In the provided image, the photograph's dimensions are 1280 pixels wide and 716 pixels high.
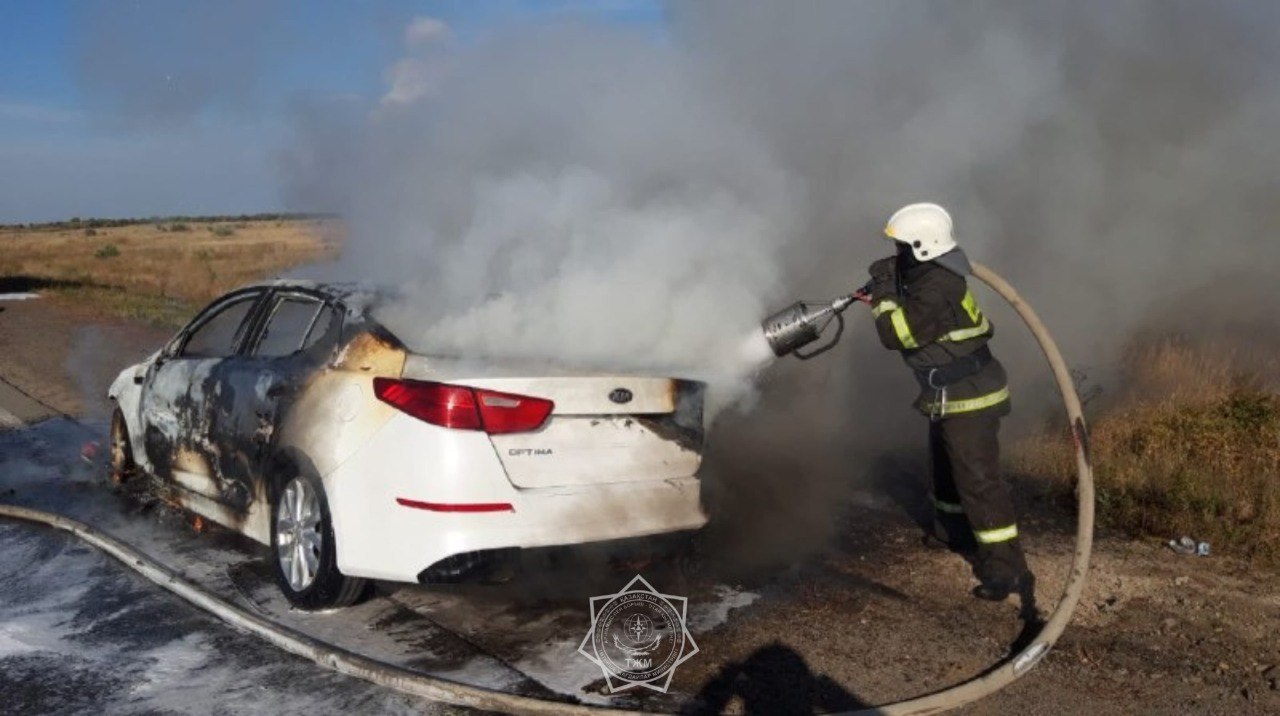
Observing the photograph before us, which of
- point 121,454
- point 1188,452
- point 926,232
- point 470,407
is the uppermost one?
point 926,232

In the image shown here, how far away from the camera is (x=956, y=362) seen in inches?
174

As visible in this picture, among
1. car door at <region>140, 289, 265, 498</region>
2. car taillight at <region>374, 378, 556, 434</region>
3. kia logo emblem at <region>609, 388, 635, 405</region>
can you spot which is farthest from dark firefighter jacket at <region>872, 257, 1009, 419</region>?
car door at <region>140, 289, 265, 498</region>

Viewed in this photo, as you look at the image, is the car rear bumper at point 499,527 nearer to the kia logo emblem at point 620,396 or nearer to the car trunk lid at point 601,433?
the car trunk lid at point 601,433

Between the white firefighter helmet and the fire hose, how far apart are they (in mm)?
225

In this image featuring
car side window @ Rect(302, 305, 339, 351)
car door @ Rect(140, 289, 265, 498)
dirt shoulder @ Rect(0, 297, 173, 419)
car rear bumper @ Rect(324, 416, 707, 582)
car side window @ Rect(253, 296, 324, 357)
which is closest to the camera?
car rear bumper @ Rect(324, 416, 707, 582)

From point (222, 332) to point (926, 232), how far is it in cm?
380

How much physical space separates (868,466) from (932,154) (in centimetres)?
221

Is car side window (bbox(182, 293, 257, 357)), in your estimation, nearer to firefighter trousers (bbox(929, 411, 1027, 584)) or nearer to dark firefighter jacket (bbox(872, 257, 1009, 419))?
dark firefighter jacket (bbox(872, 257, 1009, 419))

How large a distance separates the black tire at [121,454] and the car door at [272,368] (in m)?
1.88

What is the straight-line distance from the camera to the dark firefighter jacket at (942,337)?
14.3 ft

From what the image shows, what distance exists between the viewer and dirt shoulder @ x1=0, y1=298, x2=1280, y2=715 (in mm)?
3576

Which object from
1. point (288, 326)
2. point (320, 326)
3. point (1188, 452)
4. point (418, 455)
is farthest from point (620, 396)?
point (1188, 452)

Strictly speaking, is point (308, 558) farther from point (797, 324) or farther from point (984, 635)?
point (984, 635)

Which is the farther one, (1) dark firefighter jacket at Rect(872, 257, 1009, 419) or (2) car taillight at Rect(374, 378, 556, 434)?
(1) dark firefighter jacket at Rect(872, 257, 1009, 419)
